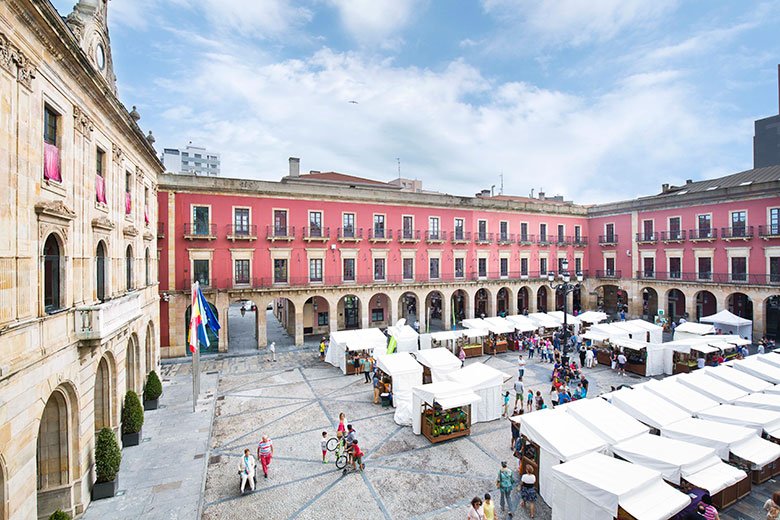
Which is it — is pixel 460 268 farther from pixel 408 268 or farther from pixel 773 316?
pixel 773 316

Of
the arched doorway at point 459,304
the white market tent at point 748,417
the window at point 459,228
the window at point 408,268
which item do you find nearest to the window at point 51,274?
the white market tent at point 748,417

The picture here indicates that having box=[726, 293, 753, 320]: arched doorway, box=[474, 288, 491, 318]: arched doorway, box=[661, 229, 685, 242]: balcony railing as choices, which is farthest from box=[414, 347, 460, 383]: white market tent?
box=[726, 293, 753, 320]: arched doorway

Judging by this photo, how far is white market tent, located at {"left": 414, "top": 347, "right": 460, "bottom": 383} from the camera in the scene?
16.7m

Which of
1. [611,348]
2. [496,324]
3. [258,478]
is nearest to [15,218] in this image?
[258,478]

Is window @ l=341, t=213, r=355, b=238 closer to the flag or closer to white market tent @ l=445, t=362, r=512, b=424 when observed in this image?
the flag

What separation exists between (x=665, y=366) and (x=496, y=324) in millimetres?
9308

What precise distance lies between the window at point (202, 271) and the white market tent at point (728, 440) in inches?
961

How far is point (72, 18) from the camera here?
1062cm

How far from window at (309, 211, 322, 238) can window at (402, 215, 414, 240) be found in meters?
6.86

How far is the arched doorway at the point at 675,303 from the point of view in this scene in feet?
114

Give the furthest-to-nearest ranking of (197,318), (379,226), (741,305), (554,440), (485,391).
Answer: (741,305)
(379,226)
(197,318)
(485,391)
(554,440)

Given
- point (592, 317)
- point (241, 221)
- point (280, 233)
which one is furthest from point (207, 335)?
point (592, 317)

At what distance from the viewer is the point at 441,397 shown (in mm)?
13164

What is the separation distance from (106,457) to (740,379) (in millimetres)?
20990
